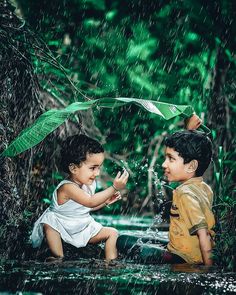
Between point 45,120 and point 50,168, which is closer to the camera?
point 45,120

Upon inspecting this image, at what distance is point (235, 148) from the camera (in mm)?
5047

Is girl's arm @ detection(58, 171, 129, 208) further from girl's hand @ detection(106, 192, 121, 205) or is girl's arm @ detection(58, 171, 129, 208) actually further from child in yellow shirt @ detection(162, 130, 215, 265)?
child in yellow shirt @ detection(162, 130, 215, 265)

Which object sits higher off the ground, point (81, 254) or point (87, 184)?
point (87, 184)

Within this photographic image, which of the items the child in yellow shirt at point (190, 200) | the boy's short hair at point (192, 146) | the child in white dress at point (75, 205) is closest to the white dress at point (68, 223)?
the child in white dress at point (75, 205)

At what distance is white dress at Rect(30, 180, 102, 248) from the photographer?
3949 mm

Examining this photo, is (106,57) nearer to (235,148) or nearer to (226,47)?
(226,47)

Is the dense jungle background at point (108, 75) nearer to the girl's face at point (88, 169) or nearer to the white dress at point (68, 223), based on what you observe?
the white dress at point (68, 223)

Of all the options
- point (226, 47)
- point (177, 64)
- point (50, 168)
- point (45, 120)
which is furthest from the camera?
point (177, 64)

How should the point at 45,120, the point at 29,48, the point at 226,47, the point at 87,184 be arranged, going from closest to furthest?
the point at 45,120
the point at 87,184
the point at 29,48
the point at 226,47

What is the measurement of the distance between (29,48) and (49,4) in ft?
5.24

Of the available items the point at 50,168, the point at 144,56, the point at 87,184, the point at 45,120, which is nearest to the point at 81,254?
the point at 87,184

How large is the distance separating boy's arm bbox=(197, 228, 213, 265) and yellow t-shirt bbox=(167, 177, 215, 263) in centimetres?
6

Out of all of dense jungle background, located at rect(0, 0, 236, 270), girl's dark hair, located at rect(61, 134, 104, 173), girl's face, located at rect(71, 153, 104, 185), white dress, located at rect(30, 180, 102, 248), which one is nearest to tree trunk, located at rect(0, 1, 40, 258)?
dense jungle background, located at rect(0, 0, 236, 270)

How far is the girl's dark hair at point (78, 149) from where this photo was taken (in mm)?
3938
